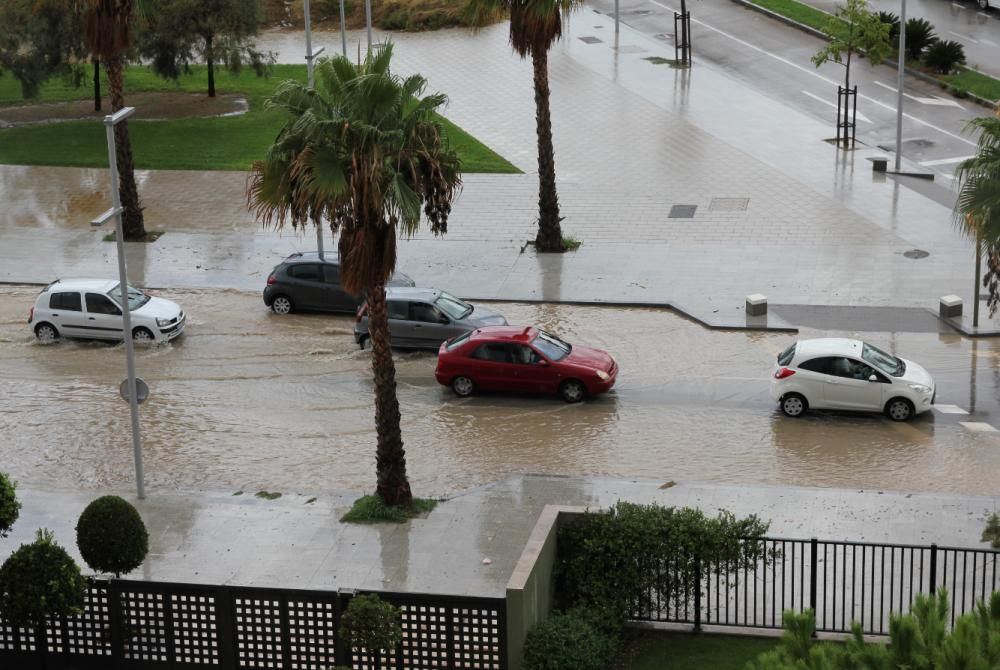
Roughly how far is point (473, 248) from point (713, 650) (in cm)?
2082

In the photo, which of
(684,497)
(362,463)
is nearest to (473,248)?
(362,463)

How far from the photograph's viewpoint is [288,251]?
37625 mm

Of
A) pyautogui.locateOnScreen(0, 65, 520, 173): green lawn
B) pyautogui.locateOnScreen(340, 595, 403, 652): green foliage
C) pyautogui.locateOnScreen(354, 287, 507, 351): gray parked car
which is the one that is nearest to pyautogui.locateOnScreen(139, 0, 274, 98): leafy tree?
pyautogui.locateOnScreen(0, 65, 520, 173): green lawn

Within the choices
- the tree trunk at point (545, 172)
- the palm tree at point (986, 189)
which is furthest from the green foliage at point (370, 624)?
the tree trunk at point (545, 172)

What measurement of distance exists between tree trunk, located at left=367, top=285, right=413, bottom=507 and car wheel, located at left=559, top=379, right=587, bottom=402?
562 cm

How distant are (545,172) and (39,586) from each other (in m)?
21.6

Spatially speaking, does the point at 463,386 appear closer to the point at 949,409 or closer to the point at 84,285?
the point at 949,409

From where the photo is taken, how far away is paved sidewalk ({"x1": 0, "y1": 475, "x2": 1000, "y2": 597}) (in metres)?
20.4

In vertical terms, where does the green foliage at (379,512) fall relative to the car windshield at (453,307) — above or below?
below

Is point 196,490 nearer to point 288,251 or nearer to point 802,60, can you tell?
point 288,251

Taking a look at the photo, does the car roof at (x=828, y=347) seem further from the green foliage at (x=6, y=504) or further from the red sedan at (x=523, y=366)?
the green foliage at (x=6, y=504)

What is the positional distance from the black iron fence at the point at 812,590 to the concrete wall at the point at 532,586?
4.24 ft

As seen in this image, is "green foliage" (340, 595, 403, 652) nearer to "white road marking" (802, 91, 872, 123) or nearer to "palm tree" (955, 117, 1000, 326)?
"palm tree" (955, 117, 1000, 326)

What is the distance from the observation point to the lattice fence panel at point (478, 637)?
16.3m
